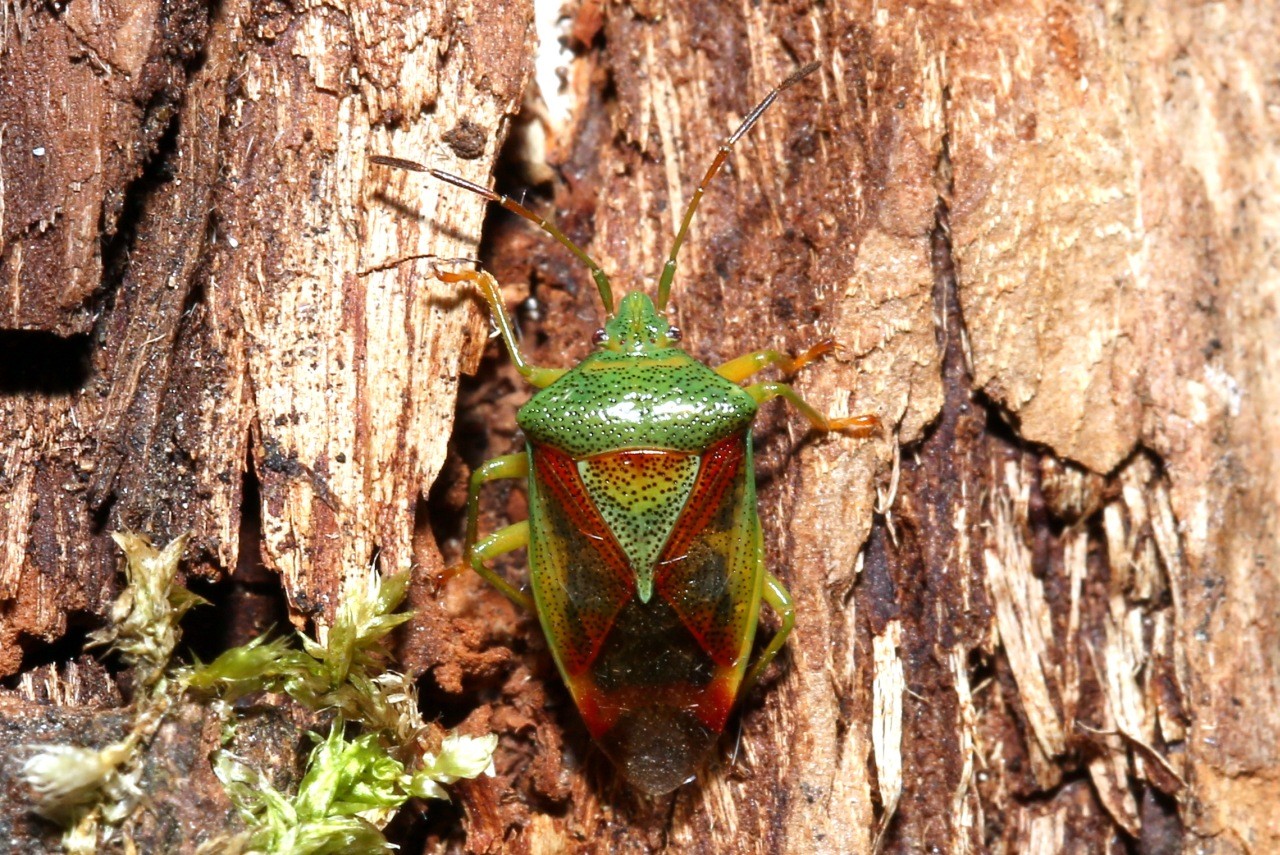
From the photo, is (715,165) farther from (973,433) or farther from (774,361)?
(973,433)

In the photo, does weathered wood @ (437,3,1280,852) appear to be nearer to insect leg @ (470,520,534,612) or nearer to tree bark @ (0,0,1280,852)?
tree bark @ (0,0,1280,852)

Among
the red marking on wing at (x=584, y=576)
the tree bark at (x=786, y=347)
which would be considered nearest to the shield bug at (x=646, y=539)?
the red marking on wing at (x=584, y=576)

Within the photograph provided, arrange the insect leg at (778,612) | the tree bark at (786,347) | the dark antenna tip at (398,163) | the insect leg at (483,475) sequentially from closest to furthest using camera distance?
1. the tree bark at (786,347)
2. the dark antenna tip at (398,163)
3. the insect leg at (778,612)
4. the insect leg at (483,475)

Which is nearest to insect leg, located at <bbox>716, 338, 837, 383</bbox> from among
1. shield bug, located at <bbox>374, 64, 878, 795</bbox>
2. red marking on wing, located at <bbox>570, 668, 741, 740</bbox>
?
shield bug, located at <bbox>374, 64, 878, 795</bbox>

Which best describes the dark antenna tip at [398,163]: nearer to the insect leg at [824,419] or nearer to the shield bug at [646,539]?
the shield bug at [646,539]

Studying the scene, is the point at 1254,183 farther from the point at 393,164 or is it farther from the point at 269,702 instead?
the point at 269,702

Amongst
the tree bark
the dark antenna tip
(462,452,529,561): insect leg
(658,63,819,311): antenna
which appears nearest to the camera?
the tree bark

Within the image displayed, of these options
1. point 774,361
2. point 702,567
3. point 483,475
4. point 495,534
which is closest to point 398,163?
point 483,475

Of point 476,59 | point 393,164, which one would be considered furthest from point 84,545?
point 476,59
